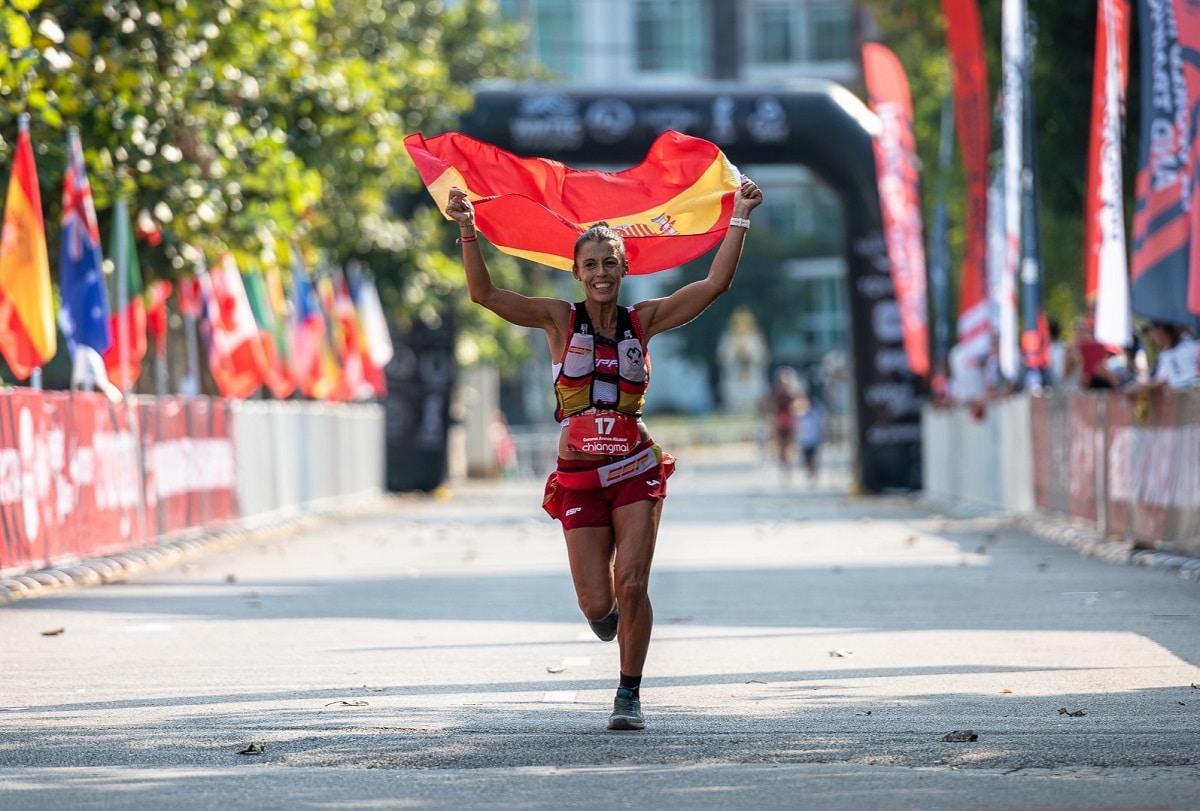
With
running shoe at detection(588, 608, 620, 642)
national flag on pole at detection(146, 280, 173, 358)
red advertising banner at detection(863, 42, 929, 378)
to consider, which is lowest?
running shoe at detection(588, 608, 620, 642)

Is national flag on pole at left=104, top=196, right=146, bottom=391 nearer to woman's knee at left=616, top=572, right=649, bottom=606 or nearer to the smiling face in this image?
the smiling face

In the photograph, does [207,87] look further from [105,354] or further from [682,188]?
[682,188]

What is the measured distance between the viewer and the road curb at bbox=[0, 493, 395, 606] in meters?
17.0

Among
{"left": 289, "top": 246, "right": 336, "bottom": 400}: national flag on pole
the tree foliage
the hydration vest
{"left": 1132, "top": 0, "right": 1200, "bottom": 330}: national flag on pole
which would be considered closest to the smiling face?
the hydration vest

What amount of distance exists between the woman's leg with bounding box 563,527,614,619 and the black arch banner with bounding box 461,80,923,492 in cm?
2360

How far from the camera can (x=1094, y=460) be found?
21344mm

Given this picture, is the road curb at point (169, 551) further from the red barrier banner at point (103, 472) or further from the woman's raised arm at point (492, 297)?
the woman's raised arm at point (492, 297)

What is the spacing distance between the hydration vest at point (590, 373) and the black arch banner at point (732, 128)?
23.5 meters

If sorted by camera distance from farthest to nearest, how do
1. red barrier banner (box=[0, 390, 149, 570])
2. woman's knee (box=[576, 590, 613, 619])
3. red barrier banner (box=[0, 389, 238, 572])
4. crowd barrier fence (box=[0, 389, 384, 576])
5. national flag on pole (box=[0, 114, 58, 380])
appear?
1. national flag on pole (box=[0, 114, 58, 380])
2. crowd barrier fence (box=[0, 389, 384, 576])
3. red barrier banner (box=[0, 389, 238, 572])
4. red barrier banner (box=[0, 390, 149, 570])
5. woman's knee (box=[576, 590, 613, 619])

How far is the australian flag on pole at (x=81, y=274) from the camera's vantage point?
67.6ft

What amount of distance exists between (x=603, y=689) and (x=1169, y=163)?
8806 millimetres

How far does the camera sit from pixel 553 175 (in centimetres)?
1143

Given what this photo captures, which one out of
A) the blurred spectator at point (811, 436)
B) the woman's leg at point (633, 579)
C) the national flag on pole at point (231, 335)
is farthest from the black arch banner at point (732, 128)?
the woman's leg at point (633, 579)

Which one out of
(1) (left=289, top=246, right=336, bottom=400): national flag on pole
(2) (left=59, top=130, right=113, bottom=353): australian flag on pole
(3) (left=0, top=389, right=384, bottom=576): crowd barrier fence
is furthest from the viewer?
(1) (left=289, top=246, right=336, bottom=400): national flag on pole
